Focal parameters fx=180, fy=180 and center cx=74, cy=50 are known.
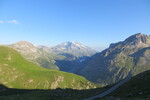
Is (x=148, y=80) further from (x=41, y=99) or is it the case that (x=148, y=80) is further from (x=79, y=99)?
(x=41, y=99)

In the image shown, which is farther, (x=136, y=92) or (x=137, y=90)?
(x=137, y=90)

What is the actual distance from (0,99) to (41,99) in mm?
21730

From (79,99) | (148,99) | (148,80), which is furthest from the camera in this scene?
(79,99)

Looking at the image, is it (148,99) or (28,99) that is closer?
(148,99)

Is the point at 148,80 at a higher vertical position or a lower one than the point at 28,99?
higher

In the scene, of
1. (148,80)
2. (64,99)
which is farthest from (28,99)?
(148,80)

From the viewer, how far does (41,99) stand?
316 ft

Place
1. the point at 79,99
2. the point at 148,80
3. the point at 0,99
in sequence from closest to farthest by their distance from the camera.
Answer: the point at 148,80, the point at 79,99, the point at 0,99

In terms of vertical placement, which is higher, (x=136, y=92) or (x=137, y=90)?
(x=137, y=90)

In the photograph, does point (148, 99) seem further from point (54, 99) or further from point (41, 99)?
point (41, 99)

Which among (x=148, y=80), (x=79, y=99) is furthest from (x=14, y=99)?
(x=148, y=80)

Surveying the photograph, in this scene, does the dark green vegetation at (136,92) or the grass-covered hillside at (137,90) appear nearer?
the dark green vegetation at (136,92)

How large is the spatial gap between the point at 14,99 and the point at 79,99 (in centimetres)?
3705

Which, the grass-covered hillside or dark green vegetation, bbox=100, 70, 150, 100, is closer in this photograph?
dark green vegetation, bbox=100, 70, 150, 100
